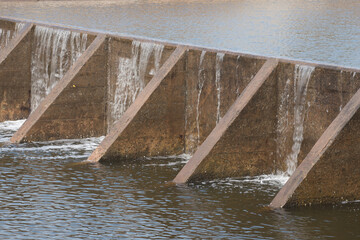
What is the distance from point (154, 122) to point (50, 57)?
560 cm

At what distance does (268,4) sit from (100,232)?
141 ft

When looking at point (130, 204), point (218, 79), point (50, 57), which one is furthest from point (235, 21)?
point (130, 204)

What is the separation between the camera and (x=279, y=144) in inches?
659

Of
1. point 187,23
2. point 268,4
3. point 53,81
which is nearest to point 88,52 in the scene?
point 53,81

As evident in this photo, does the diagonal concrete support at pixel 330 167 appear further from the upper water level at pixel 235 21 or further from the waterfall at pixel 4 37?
the upper water level at pixel 235 21

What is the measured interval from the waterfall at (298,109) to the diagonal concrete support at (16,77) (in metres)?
8.79

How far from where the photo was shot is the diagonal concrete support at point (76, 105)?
64.9 feet

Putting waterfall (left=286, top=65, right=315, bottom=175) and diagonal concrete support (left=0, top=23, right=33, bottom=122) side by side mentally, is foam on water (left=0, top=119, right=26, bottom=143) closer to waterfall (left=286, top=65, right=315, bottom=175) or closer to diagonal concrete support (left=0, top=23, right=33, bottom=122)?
diagonal concrete support (left=0, top=23, right=33, bottom=122)

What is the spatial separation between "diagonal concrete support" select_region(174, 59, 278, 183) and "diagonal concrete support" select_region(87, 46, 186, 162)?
6.97ft

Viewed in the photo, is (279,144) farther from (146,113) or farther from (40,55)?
(40,55)

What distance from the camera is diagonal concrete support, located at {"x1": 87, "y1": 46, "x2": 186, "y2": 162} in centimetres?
1775

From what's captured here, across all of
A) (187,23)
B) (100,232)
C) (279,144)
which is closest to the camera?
(100,232)

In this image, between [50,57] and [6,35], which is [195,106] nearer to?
[50,57]

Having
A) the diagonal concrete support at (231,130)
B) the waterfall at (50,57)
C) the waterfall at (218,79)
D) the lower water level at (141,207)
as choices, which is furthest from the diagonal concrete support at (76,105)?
the diagonal concrete support at (231,130)
